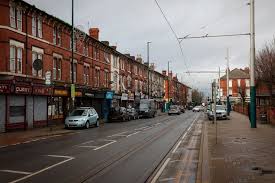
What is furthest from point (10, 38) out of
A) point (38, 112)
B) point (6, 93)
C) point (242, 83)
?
point (242, 83)

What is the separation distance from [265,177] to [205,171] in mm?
1751

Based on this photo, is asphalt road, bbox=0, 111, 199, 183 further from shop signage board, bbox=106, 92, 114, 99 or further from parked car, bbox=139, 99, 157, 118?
parked car, bbox=139, 99, 157, 118

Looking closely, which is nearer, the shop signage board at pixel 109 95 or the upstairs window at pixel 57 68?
the upstairs window at pixel 57 68

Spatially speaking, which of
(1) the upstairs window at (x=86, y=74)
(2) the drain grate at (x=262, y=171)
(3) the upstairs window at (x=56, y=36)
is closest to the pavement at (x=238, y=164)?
(2) the drain grate at (x=262, y=171)

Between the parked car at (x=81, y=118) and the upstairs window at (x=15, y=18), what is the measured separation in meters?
7.88

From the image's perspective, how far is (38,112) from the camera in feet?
109

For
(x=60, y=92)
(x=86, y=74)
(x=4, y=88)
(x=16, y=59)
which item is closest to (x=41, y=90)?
(x=16, y=59)

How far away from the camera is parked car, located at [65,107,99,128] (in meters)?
32.3

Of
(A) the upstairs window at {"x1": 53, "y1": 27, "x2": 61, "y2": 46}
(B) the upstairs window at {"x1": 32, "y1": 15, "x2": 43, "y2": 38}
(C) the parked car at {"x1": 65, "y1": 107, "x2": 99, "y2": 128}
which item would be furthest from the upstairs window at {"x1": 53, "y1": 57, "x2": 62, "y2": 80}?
(C) the parked car at {"x1": 65, "y1": 107, "x2": 99, "y2": 128}

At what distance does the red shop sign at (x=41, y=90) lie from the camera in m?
31.6

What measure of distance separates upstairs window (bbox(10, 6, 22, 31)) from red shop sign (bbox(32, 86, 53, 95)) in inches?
183

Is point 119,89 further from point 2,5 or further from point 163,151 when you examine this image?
point 163,151

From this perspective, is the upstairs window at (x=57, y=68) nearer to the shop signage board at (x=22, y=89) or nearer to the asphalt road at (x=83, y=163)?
the shop signage board at (x=22, y=89)

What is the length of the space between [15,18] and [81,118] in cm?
899
